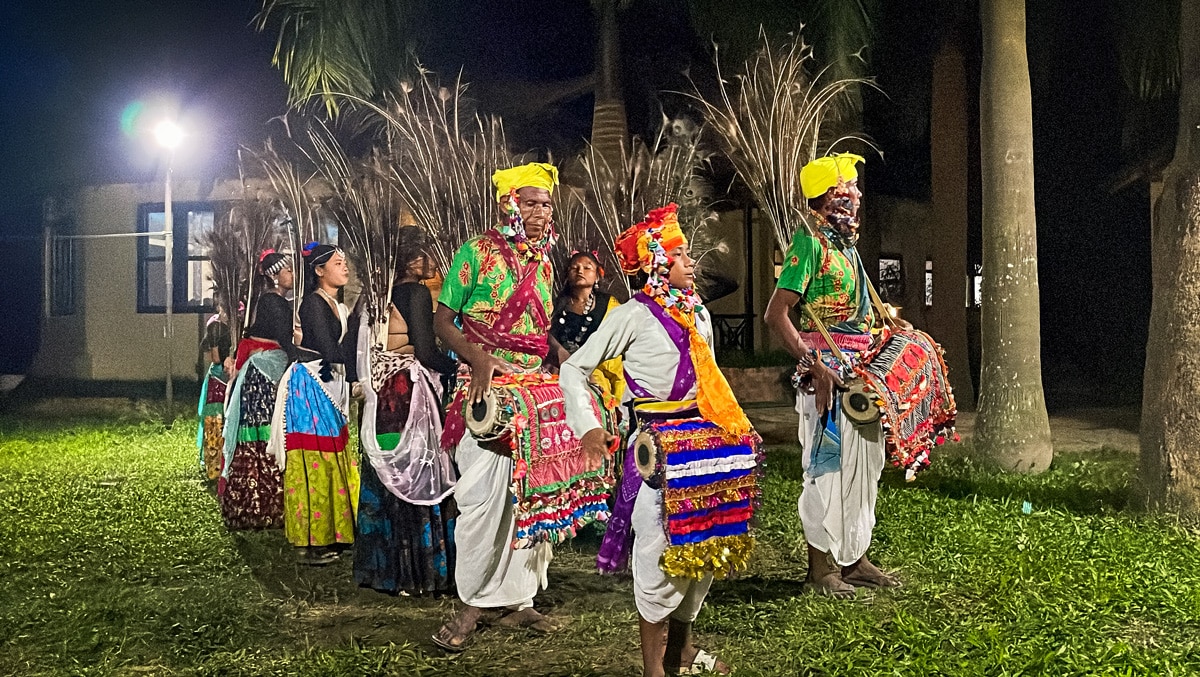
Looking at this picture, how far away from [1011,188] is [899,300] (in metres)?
13.1

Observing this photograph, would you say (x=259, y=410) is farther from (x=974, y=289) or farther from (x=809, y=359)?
(x=974, y=289)

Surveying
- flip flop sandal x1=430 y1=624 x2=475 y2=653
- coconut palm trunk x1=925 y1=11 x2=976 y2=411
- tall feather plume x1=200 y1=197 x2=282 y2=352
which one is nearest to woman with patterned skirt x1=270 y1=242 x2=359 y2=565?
flip flop sandal x1=430 y1=624 x2=475 y2=653

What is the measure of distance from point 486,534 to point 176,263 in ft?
58.6

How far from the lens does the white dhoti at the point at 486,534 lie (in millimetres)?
5355

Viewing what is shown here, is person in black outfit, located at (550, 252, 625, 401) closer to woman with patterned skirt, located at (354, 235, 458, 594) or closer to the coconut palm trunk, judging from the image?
woman with patterned skirt, located at (354, 235, 458, 594)

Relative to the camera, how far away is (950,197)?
15.4 m

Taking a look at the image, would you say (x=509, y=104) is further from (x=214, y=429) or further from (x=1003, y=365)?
(x=1003, y=365)

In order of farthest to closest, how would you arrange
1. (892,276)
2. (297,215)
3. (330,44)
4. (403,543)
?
(892,276) < (330,44) < (297,215) < (403,543)

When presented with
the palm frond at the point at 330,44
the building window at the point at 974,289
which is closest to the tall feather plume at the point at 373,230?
the palm frond at the point at 330,44

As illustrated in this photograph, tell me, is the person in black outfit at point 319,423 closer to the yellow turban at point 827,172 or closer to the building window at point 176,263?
the yellow turban at point 827,172

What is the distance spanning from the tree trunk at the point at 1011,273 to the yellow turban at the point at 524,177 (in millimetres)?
5831

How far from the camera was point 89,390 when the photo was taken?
848 inches

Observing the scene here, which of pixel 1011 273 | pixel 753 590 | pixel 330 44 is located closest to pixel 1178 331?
pixel 1011 273

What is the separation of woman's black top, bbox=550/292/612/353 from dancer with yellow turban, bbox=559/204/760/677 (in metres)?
3.02
